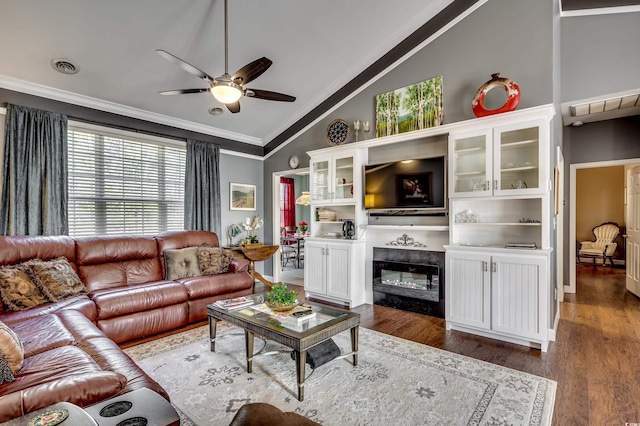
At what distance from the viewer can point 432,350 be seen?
2.93 metres

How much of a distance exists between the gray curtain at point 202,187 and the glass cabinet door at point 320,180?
1.64 meters

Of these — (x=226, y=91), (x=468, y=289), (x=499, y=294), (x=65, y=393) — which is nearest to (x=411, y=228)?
Answer: (x=468, y=289)

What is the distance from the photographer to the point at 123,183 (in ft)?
14.5

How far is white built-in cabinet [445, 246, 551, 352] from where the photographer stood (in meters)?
2.94

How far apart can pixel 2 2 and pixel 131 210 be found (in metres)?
2.54

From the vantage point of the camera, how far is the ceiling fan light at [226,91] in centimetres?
280

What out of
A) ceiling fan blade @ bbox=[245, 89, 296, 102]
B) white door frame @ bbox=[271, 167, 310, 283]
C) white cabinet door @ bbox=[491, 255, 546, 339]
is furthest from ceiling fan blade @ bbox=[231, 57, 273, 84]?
white door frame @ bbox=[271, 167, 310, 283]

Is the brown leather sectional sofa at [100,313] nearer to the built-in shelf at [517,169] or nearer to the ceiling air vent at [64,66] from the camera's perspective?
the ceiling air vent at [64,66]

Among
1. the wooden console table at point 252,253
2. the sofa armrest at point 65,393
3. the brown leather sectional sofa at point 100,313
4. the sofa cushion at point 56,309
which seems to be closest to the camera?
the sofa armrest at point 65,393

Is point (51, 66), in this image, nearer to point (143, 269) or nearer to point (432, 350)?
point (143, 269)

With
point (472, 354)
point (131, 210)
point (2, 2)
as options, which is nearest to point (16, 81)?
point (2, 2)

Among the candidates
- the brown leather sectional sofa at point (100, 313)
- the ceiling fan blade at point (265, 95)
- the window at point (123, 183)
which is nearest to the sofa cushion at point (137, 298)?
the brown leather sectional sofa at point (100, 313)

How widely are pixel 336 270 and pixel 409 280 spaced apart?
3.32 feet

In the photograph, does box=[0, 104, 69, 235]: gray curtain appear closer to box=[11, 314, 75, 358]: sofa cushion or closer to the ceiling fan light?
box=[11, 314, 75, 358]: sofa cushion
